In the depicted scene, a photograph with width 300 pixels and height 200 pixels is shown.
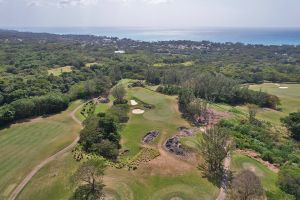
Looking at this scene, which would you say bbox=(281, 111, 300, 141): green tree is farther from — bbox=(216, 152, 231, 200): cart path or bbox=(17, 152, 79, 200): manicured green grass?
bbox=(17, 152, 79, 200): manicured green grass

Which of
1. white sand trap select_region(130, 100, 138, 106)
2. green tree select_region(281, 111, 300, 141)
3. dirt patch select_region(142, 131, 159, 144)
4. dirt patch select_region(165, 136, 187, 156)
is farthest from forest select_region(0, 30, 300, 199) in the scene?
dirt patch select_region(165, 136, 187, 156)

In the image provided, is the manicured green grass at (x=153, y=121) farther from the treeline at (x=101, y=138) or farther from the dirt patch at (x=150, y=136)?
the treeline at (x=101, y=138)

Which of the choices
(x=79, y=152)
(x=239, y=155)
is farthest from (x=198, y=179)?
(x=79, y=152)

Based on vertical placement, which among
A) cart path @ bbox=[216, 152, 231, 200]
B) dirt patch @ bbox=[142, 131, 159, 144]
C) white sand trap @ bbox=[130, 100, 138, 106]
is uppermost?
cart path @ bbox=[216, 152, 231, 200]

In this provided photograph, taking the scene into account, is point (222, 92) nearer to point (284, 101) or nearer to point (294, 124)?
point (284, 101)

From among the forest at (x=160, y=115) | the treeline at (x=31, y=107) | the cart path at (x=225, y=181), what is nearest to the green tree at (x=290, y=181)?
the forest at (x=160, y=115)
